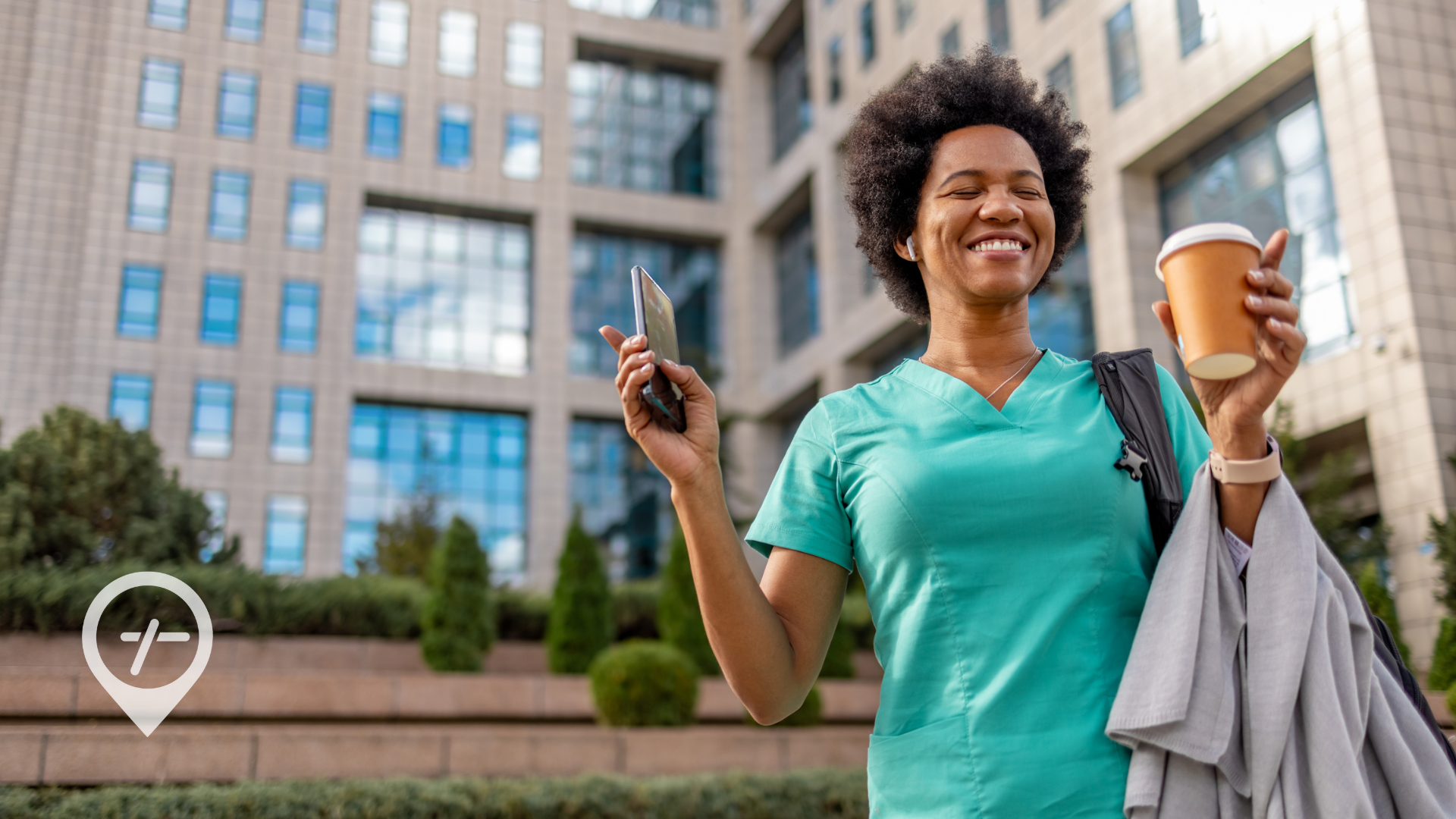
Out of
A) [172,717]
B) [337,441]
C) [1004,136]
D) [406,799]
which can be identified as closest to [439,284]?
[337,441]

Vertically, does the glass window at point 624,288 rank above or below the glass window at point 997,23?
below

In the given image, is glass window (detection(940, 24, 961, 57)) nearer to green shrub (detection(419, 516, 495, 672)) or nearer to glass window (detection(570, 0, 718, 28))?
glass window (detection(570, 0, 718, 28))

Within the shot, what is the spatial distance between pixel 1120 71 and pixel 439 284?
18.3m

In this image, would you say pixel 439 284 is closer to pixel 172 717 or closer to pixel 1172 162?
pixel 1172 162

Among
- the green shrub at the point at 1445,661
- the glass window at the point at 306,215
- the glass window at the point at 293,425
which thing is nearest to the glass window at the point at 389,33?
the glass window at the point at 306,215

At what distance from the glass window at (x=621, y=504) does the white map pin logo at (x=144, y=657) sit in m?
17.3

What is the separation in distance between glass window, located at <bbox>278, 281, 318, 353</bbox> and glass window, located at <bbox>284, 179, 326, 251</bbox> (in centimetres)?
104

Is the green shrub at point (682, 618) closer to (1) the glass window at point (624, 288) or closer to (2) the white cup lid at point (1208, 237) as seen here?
(2) the white cup lid at point (1208, 237)

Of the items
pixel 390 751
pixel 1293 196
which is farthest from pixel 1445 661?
pixel 390 751

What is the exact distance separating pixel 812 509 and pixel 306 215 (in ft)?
103

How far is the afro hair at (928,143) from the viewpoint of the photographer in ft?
7.75

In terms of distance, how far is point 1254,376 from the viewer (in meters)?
1.62

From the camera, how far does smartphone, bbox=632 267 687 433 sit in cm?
196

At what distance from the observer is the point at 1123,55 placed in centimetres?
2047
